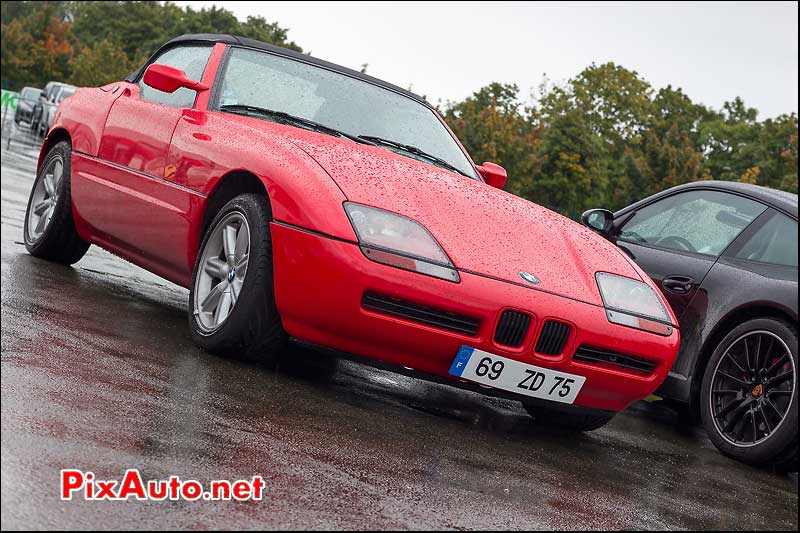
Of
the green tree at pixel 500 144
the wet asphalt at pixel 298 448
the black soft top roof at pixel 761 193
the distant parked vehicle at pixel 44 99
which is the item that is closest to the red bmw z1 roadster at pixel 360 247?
the wet asphalt at pixel 298 448

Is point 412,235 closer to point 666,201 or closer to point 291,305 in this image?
point 291,305

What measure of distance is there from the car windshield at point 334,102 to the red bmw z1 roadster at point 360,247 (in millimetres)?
12

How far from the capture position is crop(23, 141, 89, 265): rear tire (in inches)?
266

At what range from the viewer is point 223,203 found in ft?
16.9

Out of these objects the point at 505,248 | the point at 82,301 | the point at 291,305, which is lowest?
the point at 82,301

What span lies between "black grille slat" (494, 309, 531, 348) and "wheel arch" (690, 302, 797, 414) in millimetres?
1743

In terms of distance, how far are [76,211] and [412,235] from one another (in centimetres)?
298

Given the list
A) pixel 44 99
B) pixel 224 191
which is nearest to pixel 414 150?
pixel 224 191

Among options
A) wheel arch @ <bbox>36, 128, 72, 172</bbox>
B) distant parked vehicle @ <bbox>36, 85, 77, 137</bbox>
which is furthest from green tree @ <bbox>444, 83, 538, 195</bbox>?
wheel arch @ <bbox>36, 128, 72, 172</bbox>

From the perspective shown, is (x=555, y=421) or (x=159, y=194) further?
(x=159, y=194)

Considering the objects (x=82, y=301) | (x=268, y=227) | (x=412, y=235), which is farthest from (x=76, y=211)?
(x=412, y=235)

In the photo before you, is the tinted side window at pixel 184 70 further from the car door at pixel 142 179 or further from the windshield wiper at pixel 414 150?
the windshield wiper at pixel 414 150

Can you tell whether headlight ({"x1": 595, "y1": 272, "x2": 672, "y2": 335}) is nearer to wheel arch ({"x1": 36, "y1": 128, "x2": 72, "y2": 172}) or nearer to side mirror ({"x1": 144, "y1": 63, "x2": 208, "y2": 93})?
side mirror ({"x1": 144, "y1": 63, "x2": 208, "y2": 93})

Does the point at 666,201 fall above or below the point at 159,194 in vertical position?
above
